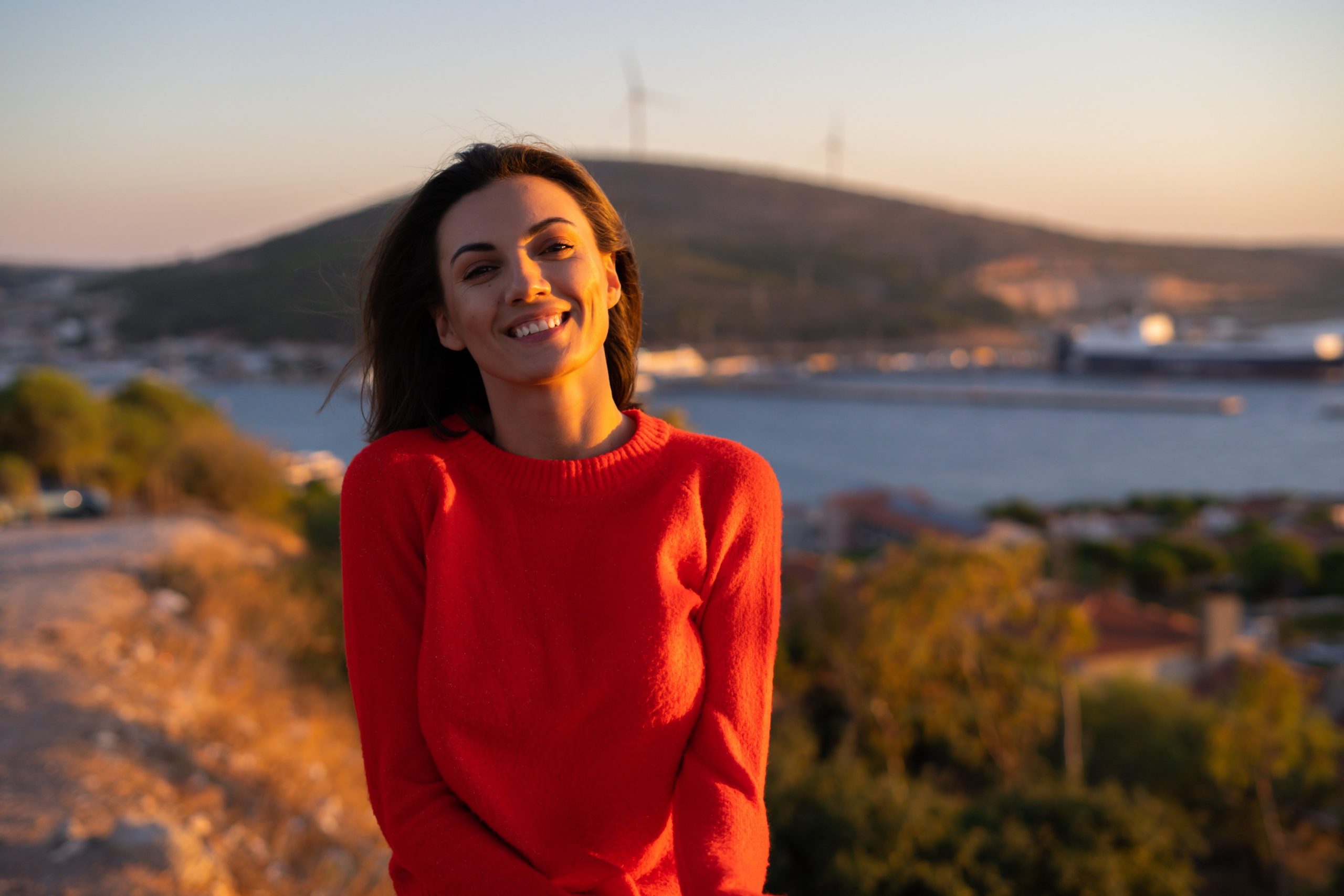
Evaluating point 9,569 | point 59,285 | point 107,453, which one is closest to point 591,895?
point 9,569

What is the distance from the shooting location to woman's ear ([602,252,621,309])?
3.92ft

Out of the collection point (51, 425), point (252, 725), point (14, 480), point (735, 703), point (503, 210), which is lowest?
point (14, 480)

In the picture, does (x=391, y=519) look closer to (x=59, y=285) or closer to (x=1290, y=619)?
(x=1290, y=619)

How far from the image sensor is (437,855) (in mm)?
1020

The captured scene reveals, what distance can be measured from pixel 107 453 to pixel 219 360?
3233 centimetres

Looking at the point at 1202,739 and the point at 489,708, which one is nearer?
the point at 489,708

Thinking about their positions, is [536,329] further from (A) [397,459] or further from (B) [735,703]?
(B) [735,703]

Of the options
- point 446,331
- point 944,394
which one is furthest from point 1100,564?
point 944,394

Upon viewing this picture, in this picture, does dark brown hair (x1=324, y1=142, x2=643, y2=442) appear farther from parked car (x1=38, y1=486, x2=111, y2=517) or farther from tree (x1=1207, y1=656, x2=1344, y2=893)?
parked car (x1=38, y1=486, x2=111, y2=517)

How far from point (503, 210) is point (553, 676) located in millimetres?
469

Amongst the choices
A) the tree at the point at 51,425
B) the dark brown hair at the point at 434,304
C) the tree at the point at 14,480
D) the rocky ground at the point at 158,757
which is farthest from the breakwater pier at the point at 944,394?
the dark brown hair at the point at 434,304

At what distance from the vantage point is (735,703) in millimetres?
1099

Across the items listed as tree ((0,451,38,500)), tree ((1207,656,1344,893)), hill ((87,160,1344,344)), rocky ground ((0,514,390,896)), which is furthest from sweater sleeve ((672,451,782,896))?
hill ((87,160,1344,344))

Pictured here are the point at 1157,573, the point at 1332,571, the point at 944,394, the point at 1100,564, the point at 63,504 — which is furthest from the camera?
the point at 944,394
